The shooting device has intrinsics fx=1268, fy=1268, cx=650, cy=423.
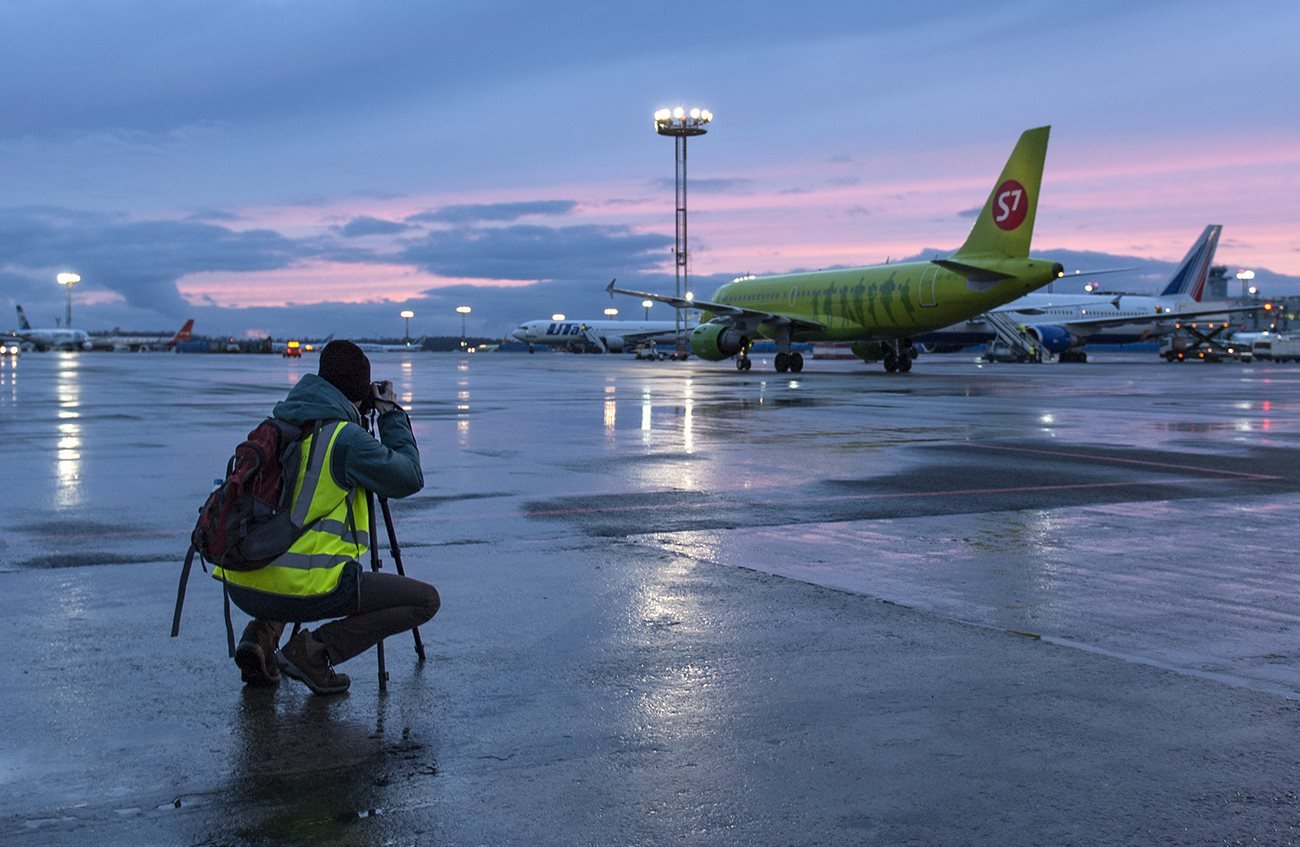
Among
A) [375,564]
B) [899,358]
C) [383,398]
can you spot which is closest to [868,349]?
[899,358]

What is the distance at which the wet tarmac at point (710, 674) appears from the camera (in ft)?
14.2

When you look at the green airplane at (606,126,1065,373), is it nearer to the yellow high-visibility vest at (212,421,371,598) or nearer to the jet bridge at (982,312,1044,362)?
the jet bridge at (982,312,1044,362)

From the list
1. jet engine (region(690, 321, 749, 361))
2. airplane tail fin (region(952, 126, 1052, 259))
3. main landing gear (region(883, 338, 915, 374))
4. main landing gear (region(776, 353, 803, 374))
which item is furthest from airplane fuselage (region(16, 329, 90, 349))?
airplane tail fin (region(952, 126, 1052, 259))

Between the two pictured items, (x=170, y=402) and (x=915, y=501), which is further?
(x=170, y=402)

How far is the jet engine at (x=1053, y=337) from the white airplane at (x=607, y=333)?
41525 mm

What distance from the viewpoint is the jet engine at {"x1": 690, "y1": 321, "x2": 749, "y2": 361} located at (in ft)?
170

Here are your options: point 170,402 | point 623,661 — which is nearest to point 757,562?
point 623,661

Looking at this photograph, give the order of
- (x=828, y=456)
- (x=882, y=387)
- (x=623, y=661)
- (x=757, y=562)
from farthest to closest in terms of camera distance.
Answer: (x=882, y=387)
(x=828, y=456)
(x=757, y=562)
(x=623, y=661)

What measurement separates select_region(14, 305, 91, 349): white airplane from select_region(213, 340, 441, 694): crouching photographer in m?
163

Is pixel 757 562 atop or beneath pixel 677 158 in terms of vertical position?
beneath

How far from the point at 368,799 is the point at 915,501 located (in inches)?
345

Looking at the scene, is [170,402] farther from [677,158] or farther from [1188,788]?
[677,158]

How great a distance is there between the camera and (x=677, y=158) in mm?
70500

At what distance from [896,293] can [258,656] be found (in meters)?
40.8
